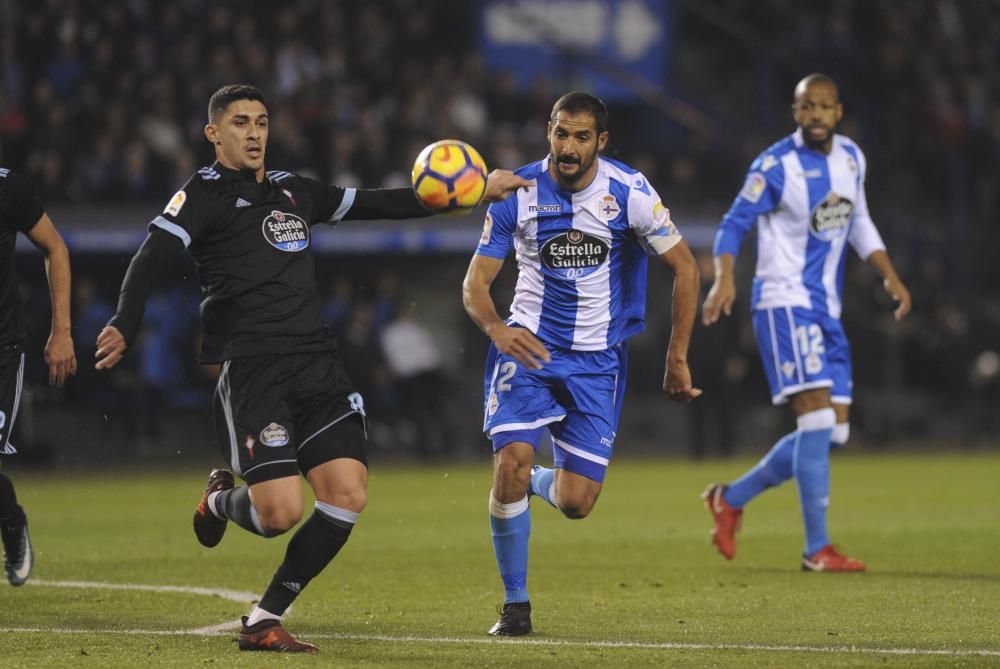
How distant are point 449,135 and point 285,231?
13.4 meters

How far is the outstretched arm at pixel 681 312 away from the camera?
7.19m

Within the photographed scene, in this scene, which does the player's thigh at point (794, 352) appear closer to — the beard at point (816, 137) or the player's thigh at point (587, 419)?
the beard at point (816, 137)

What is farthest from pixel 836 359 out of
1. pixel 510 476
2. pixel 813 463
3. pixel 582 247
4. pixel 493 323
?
pixel 493 323

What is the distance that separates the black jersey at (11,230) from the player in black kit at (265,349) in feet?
3.73

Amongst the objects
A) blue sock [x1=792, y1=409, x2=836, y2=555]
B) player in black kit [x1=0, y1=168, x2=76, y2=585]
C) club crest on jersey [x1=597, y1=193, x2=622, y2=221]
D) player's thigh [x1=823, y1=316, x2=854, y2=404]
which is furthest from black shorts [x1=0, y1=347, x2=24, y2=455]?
player's thigh [x1=823, y1=316, x2=854, y2=404]

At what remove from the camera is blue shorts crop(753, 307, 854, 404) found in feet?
30.9

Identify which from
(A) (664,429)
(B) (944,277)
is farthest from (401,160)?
(B) (944,277)

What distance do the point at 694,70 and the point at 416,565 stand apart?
1554cm

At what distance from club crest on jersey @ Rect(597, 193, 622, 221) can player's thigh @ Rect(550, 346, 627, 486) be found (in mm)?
620

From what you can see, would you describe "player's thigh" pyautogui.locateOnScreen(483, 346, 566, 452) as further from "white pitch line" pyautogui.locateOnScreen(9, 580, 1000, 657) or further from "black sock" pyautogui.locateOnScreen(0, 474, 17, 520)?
"black sock" pyautogui.locateOnScreen(0, 474, 17, 520)

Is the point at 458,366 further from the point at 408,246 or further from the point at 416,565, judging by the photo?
the point at 416,565

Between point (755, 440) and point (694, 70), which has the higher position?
point (694, 70)

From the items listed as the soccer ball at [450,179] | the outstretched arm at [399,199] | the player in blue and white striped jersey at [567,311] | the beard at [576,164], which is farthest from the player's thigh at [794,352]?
the soccer ball at [450,179]

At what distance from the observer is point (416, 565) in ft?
31.0
